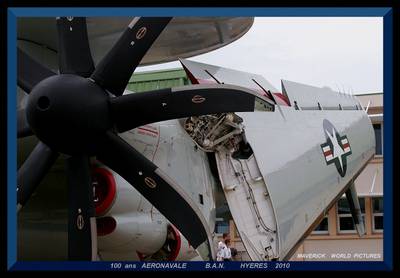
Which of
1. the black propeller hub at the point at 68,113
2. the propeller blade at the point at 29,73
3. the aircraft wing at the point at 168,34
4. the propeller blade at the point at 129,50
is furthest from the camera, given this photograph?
the aircraft wing at the point at 168,34

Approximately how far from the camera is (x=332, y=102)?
44.8 ft

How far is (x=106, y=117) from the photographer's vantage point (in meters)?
8.34

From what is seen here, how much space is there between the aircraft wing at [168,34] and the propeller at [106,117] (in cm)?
126

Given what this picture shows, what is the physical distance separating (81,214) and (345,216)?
8.79 meters

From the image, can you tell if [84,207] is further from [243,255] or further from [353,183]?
[353,183]

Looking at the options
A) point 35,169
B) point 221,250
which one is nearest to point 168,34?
point 221,250

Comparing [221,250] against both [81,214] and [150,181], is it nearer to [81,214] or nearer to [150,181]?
[150,181]

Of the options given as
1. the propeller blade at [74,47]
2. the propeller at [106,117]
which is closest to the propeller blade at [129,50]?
the propeller at [106,117]

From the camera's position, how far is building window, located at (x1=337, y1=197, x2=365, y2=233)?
15.1 m

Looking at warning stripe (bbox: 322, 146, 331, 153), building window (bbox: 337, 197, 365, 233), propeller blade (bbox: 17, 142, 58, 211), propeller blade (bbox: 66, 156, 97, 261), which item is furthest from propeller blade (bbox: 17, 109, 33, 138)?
building window (bbox: 337, 197, 365, 233)

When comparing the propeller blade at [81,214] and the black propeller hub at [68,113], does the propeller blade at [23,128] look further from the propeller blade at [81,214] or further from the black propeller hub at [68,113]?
the propeller blade at [81,214]

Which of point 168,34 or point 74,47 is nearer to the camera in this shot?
point 74,47

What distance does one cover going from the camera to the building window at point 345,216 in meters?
15.1
